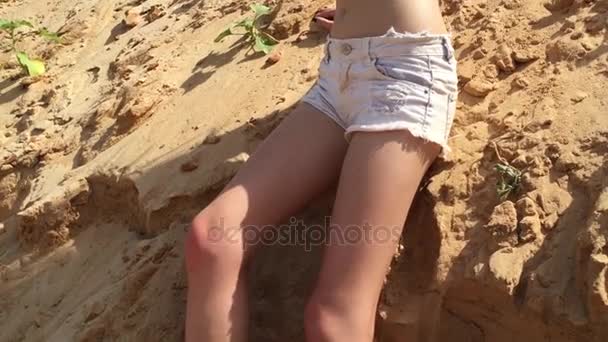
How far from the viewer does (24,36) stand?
356cm

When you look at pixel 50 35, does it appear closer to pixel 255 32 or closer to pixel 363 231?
pixel 255 32

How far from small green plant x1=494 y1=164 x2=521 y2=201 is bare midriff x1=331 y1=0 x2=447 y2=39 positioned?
331mm

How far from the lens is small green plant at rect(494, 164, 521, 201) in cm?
191

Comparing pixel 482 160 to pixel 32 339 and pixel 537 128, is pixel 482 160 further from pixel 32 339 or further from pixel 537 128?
pixel 32 339

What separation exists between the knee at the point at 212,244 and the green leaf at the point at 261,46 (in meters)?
0.91

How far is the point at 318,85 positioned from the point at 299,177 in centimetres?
26

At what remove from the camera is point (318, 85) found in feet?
6.80

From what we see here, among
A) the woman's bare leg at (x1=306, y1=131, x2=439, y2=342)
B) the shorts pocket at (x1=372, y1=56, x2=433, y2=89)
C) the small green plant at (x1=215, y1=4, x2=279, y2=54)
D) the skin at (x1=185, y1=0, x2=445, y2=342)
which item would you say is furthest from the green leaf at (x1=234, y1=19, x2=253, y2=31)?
the woman's bare leg at (x1=306, y1=131, x2=439, y2=342)

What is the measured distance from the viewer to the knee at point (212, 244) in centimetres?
183

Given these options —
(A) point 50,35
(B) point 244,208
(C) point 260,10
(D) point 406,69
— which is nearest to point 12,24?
(A) point 50,35

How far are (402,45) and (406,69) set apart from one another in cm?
5

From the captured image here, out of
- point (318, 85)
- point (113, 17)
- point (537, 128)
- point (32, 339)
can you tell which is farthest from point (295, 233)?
point (113, 17)

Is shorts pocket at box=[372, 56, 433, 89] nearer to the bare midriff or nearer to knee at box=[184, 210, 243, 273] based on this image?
the bare midriff

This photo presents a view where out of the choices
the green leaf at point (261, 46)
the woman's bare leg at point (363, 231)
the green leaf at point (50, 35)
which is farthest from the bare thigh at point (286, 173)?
the green leaf at point (50, 35)
